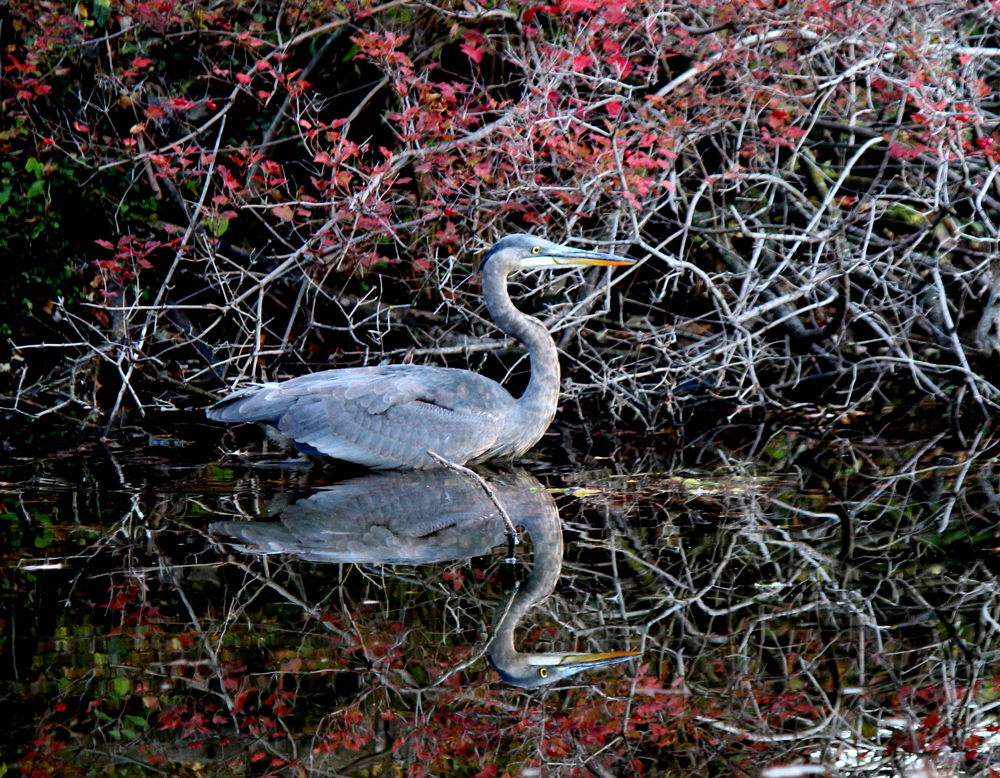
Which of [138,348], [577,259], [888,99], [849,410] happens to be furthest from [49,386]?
[888,99]

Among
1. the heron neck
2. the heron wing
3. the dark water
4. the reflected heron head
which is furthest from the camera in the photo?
the heron neck

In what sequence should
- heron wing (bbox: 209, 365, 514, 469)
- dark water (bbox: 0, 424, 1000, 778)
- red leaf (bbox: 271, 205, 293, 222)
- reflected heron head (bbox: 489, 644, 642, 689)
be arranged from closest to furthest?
dark water (bbox: 0, 424, 1000, 778) → reflected heron head (bbox: 489, 644, 642, 689) → heron wing (bbox: 209, 365, 514, 469) → red leaf (bbox: 271, 205, 293, 222)

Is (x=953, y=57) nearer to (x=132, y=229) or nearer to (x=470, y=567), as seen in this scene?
(x=470, y=567)

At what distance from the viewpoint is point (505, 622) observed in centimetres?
431

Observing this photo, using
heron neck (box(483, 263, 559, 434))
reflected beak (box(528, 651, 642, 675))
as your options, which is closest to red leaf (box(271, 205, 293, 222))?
heron neck (box(483, 263, 559, 434))

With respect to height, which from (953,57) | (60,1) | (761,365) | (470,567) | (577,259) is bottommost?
(761,365)

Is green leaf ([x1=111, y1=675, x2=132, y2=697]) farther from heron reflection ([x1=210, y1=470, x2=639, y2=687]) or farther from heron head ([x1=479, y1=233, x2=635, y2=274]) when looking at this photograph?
heron head ([x1=479, y1=233, x2=635, y2=274])

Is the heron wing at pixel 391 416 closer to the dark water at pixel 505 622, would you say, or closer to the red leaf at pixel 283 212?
the dark water at pixel 505 622

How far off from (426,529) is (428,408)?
1420 millimetres

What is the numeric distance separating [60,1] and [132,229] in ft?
5.89

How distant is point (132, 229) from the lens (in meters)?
9.21

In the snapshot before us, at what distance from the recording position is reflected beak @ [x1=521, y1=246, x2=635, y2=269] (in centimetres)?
679

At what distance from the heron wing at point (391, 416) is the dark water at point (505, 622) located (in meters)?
0.30

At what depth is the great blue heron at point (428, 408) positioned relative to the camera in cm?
677
